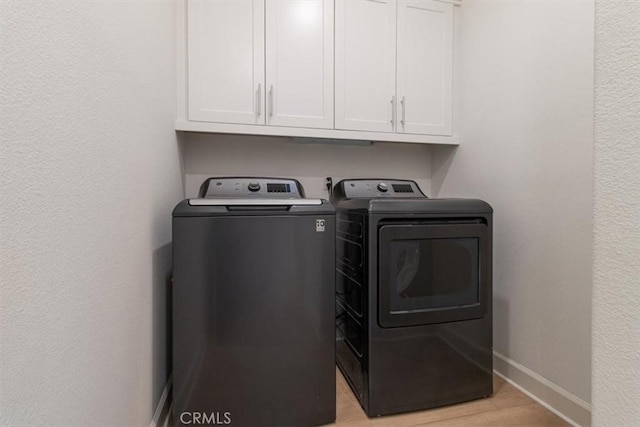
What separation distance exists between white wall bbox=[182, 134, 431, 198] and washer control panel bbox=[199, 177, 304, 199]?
0.24m

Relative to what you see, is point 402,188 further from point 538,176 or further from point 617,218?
point 617,218

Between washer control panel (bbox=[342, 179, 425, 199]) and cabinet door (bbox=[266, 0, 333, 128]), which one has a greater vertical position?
cabinet door (bbox=[266, 0, 333, 128])

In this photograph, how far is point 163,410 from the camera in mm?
1254

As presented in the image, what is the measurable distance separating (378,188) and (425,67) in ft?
2.66

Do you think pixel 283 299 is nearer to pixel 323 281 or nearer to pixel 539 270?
pixel 323 281

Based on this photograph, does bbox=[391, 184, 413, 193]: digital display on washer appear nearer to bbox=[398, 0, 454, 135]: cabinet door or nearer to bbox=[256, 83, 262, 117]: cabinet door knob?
bbox=[398, 0, 454, 135]: cabinet door

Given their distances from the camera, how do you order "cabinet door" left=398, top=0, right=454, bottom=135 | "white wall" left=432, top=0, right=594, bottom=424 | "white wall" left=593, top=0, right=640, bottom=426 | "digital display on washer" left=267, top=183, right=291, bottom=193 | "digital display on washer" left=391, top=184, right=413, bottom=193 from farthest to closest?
"digital display on washer" left=391, top=184, right=413, bottom=193, "cabinet door" left=398, top=0, right=454, bottom=135, "digital display on washer" left=267, top=183, right=291, bottom=193, "white wall" left=432, top=0, right=594, bottom=424, "white wall" left=593, top=0, right=640, bottom=426

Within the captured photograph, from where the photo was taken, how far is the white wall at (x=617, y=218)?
62cm

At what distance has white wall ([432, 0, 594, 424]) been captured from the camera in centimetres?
126

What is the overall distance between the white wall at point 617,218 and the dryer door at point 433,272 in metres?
0.70

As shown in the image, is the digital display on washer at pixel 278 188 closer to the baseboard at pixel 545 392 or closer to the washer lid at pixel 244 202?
the washer lid at pixel 244 202

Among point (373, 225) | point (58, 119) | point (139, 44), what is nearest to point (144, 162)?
point (139, 44)

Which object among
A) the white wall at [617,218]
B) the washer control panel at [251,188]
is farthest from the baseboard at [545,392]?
the washer control panel at [251,188]

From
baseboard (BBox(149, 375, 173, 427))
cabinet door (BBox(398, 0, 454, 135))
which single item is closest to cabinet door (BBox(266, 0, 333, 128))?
cabinet door (BBox(398, 0, 454, 135))
